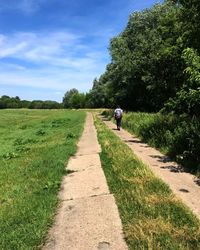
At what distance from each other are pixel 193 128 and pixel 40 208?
815 cm

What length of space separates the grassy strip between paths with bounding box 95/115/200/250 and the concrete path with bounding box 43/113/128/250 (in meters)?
0.19

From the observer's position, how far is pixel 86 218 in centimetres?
732

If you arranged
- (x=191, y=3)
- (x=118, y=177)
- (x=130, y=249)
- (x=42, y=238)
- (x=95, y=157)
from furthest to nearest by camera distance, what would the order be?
(x=191, y=3) → (x=95, y=157) → (x=118, y=177) → (x=42, y=238) → (x=130, y=249)

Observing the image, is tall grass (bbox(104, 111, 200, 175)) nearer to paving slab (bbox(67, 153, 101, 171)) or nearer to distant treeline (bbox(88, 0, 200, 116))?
distant treeline (bbox(88, 0, 200, 116))

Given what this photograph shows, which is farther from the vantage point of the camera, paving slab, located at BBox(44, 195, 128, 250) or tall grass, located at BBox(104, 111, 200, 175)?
tall grass, located at BBox(104, 111, 200, 175)

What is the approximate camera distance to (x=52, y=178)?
35.6ft

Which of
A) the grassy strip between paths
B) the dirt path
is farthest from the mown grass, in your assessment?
the dirt path

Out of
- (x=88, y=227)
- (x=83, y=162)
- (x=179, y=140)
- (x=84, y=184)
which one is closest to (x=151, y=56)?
(x=179, y=140)

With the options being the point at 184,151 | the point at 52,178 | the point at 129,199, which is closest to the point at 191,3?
the point at 184,151

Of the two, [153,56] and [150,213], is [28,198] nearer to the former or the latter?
[150,213]

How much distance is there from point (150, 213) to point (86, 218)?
3.82ft

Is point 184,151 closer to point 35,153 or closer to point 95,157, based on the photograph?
point 95,157

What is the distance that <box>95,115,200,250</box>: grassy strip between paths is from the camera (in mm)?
5938

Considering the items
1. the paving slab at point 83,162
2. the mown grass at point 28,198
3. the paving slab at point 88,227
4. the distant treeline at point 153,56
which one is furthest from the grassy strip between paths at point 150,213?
the distant treeline at point 153,56
